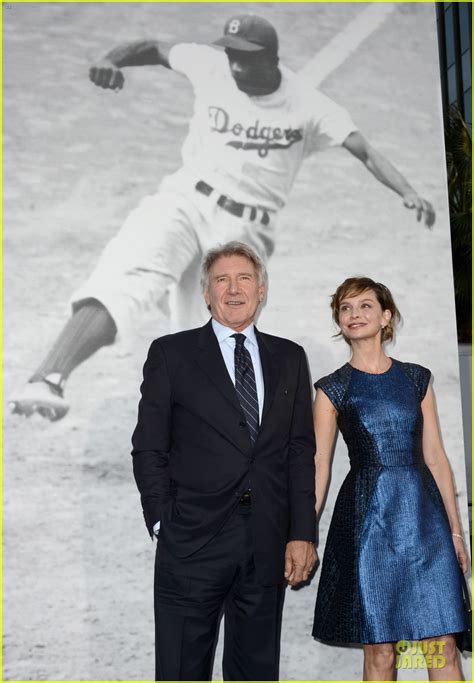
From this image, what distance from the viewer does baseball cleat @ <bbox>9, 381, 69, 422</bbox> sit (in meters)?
2.85

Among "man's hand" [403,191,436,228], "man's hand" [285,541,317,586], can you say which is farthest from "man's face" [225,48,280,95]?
"man's hand" [285,541,317,586]

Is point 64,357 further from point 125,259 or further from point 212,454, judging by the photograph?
point 212,454

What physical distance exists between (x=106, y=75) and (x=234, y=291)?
1.45m

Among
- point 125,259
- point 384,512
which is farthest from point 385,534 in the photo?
point 125,259

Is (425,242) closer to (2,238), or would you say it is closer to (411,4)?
(411,4)

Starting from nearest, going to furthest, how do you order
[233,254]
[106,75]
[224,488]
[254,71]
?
[224,488] → [233,254] → [106,75] → [254,71]

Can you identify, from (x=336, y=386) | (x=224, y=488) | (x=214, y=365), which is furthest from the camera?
(x=336, y=386)

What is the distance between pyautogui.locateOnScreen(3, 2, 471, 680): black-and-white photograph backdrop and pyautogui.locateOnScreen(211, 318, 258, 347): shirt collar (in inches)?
26.4

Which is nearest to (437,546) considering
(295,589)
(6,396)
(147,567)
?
(295,589)

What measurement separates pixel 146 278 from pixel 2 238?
644 millimetres

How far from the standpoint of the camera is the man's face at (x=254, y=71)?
3189 millimetres

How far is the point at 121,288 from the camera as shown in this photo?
2.98m

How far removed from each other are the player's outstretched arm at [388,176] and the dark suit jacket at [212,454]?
1.38 m

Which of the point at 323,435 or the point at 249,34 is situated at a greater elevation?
the point at 249,34
